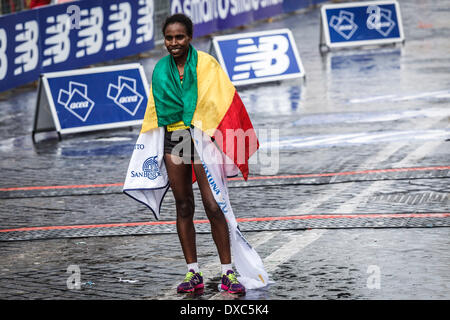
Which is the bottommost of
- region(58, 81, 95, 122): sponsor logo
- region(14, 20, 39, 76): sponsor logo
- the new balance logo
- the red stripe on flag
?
the red stripe on flag

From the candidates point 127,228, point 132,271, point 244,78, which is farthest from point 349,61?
point 132,271

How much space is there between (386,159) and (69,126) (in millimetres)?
5203

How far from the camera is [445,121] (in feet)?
46.8

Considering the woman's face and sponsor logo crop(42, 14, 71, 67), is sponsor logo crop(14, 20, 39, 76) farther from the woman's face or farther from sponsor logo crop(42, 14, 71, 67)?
the woman's face

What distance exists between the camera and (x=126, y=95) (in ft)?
50.8

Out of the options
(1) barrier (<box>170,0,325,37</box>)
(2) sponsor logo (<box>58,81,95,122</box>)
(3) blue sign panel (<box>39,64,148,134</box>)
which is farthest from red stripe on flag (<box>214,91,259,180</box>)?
(1) barrier (<box>170,0,325,37</box>)

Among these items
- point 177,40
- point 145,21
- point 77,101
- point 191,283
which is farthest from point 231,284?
point 145,21

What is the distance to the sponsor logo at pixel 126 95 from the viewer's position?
15.4 m

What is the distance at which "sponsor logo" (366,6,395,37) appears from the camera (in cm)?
2411

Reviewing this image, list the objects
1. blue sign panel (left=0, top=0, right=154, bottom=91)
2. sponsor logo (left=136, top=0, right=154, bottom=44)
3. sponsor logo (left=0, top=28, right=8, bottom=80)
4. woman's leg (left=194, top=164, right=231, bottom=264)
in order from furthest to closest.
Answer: sponsor logo (left=136, top=0, right=154, bottom=44) → blue sign panel (left=0, top=0, right=154, bottom=91) → sponsor logo (left=0, top=28, right=8, bottom=80) → woman's leg (left=194, top=164, right=231, bottom=264)

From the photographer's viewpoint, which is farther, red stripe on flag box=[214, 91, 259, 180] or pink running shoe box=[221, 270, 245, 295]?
pink running shoe box=[221, 270, 245, 295]

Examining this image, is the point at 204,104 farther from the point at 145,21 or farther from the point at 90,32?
the point at 145,21

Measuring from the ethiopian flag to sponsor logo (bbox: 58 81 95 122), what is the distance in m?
8.28

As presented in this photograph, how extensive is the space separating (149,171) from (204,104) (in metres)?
0.69
